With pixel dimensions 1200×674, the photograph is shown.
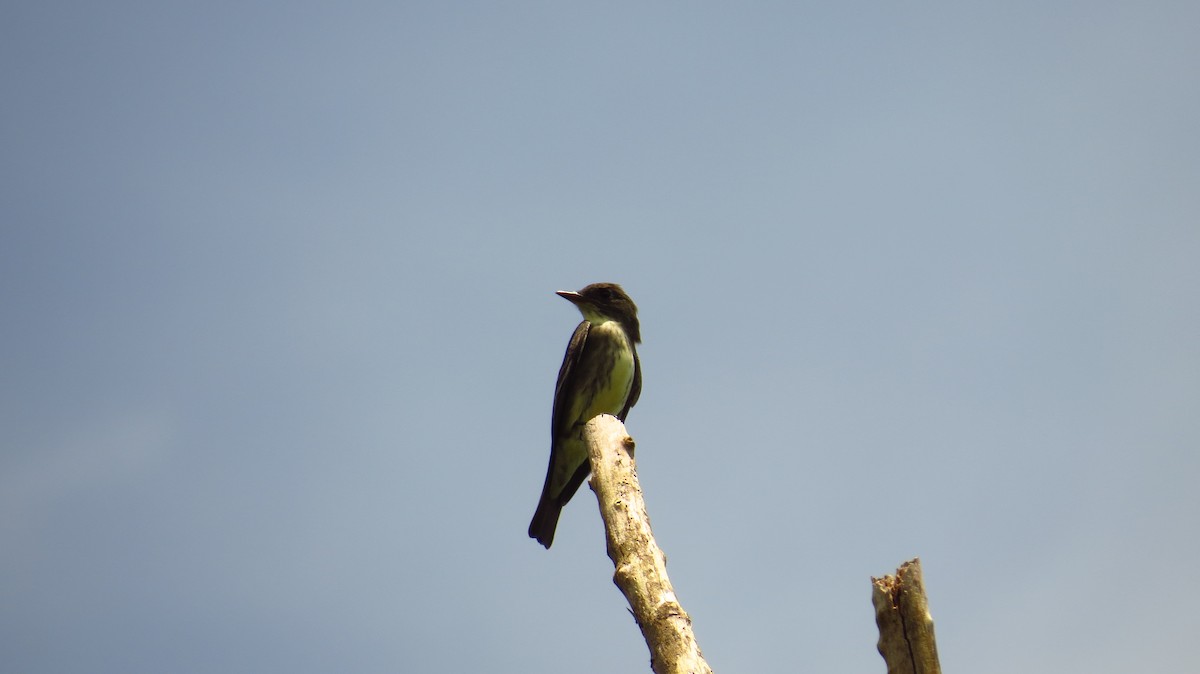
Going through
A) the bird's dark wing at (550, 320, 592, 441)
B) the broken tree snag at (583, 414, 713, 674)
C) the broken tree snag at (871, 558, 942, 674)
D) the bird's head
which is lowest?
the broken tree snag at (871, 558, 942, 674)

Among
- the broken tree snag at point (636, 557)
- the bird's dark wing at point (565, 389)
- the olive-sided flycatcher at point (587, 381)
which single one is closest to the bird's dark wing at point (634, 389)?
the olive-sided flycatcher at point (587, 381)

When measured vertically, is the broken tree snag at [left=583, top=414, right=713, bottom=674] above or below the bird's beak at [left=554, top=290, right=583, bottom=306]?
below

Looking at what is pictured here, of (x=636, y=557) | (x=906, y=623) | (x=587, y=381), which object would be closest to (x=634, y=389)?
(x=587, y=381)

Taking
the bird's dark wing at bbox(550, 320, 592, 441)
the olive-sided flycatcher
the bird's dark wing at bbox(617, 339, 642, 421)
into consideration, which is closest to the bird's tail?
the olive-sided flycatcher

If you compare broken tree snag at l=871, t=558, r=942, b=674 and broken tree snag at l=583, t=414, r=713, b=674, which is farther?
broken tree snag at l=583, t=414, r=713, b=674

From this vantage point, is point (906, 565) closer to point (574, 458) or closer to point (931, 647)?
point (931, 647)

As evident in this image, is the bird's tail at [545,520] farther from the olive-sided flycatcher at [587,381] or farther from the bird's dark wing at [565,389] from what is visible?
the bird's dark wing at [565,389]

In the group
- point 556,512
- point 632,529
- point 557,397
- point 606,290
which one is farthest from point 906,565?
point 606,290

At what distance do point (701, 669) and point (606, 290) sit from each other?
19.6ft

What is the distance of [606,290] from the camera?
9938 mm

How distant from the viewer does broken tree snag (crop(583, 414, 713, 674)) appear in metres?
4.41

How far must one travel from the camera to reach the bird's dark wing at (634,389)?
9.73 meters

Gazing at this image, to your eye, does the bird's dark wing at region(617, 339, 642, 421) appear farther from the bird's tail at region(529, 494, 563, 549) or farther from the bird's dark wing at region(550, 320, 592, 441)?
the bird's tail at region(529, 494, 563, 549)

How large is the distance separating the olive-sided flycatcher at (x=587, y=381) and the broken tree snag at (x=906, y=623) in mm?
4738
